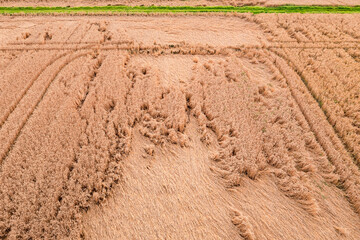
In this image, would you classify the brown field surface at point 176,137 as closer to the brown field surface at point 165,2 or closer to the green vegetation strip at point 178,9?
the green vegetation strip at point 178,9

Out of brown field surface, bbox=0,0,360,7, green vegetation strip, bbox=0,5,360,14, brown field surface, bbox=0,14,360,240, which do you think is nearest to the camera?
brown field surface, bbox=0,14,360,240

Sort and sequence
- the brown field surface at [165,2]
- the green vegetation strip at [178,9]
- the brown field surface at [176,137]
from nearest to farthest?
the brown field surface at [176,137]
the green vegetation strip at [178,9]
the brown field surface at [165,2]

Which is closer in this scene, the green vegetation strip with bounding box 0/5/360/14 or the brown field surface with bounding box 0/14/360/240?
the brown field surface with bounding box 0/14/360/240

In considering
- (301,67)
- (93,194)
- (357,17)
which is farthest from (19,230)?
(357,17)

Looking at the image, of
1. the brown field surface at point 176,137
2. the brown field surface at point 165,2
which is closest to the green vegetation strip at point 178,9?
the brown field surface at point 165,2

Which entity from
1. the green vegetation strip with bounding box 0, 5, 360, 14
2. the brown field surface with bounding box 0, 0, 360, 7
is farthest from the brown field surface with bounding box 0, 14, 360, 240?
the brown field surface with bounding box 0, 0, 360, 7

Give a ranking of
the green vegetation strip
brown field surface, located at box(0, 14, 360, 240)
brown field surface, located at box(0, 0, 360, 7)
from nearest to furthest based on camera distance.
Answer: brown field surface, located at box(0, 14, 360, 240), the green vegetation strip, brown field surface, located at box(0, 0, 360, 7)

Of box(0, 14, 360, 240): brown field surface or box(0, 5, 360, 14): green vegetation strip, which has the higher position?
box(0, 5, 360, 14): green vegetation strip

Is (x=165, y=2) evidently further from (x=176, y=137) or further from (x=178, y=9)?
(x=176, y=137)

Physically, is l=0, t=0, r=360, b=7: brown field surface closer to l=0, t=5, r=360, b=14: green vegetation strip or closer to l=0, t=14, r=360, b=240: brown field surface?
l=0, t=5, r=360, b=14: green vegetation strip

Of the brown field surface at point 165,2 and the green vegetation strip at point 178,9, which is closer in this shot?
the green vegetation strip at point 178,9
